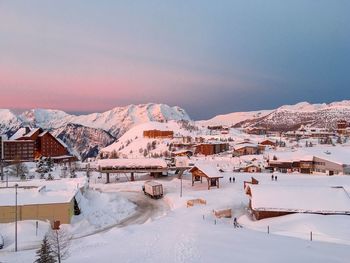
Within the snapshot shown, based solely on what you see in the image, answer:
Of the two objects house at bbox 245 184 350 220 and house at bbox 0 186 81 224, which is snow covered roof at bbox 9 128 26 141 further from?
house at bbox 245 184 350 220

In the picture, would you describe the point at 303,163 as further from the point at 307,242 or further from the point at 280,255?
the point at 280,255

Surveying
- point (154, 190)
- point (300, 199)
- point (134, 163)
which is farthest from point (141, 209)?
point (134, 163)

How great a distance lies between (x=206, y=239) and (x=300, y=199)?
1435 cm

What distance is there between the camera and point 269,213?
37625 millimetres

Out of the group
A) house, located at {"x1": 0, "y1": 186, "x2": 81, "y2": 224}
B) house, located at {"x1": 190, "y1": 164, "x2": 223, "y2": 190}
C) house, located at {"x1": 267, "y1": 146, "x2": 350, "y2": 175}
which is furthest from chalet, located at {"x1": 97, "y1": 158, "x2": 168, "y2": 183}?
house, located at {"x1": 0, "y1": 186, "x2": 81, "y2": 224}

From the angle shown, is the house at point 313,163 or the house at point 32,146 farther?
the house at point 32,146

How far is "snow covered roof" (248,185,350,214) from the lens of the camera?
3688cm

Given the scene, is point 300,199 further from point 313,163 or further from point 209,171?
point 313,163

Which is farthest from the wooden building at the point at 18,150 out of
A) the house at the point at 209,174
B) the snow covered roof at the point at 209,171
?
the snow covered roof at the point at 209,171

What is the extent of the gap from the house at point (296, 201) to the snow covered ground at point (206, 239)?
39.9 inches

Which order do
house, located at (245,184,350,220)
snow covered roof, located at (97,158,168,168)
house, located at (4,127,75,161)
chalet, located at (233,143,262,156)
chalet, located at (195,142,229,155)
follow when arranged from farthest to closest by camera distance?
chalet, located at (195,142,229,155) < chalet, located at (233,143,262,156) < house, located at (4,127,75,161) < snow covered roof, located at (97,158,168,168) < house, located at (245,184,350,220)

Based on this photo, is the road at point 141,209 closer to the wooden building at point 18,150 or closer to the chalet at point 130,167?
the chalet at point 130,167

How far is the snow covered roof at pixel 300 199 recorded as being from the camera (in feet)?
121

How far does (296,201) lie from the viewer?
3825cm
